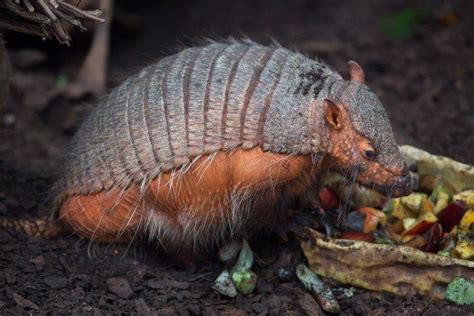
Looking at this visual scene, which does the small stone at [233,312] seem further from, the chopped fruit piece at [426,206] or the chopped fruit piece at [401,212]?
the chopped fruit piece at [426,206]

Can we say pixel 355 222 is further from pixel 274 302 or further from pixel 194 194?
pixel 194 194

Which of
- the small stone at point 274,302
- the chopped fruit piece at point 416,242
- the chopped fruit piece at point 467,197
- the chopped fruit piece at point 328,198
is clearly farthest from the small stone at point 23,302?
the chopped fruit piece at point 467,197

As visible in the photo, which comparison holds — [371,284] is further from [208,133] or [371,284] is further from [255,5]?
[255,5]

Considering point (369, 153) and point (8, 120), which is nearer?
point (369, 153)

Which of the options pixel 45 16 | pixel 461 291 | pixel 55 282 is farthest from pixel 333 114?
pixel 55 282

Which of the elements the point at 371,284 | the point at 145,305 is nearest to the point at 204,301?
the point at 145,305
